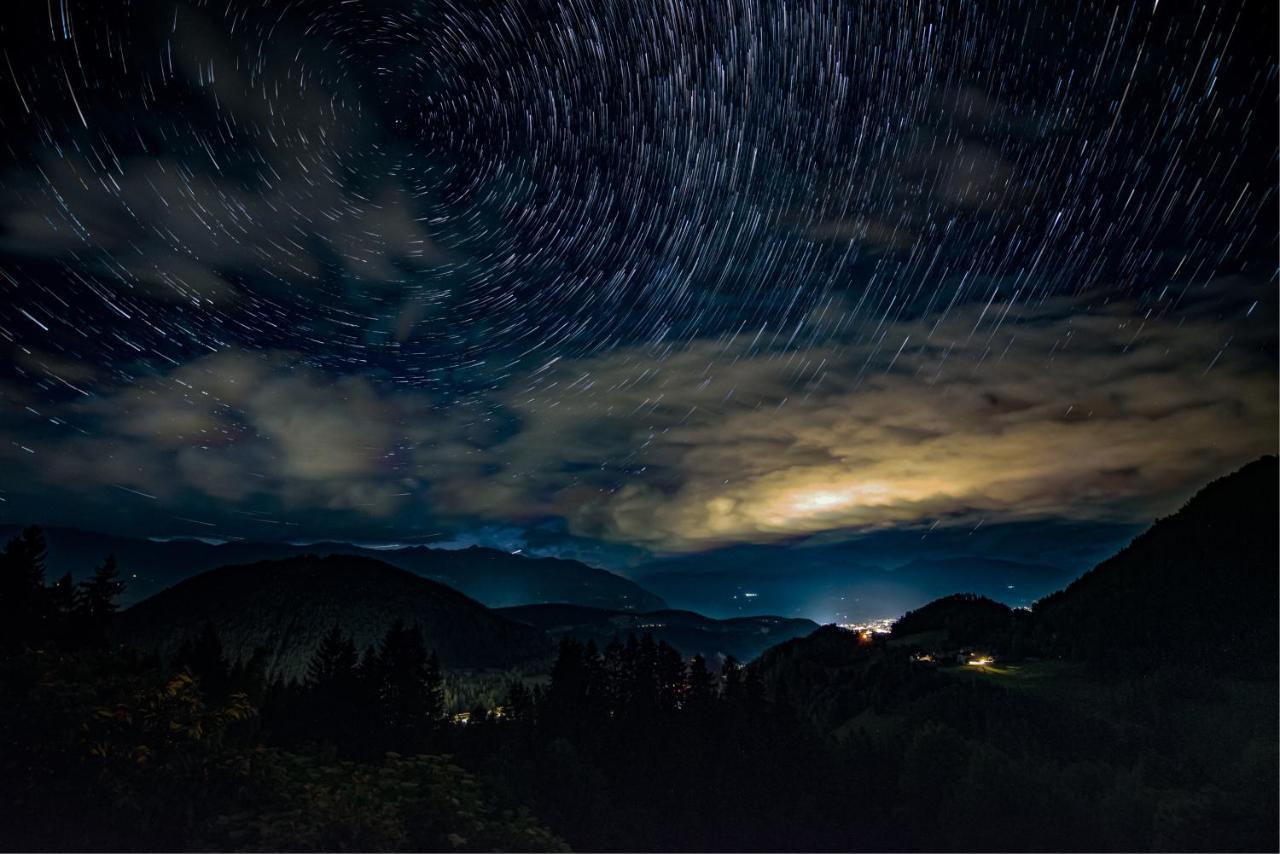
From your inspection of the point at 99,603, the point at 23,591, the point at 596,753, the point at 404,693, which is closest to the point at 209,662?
the point at 404,693

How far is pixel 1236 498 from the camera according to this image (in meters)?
165

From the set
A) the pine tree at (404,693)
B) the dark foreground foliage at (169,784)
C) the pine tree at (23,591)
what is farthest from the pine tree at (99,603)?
the dark foreground foliage at (169,784)

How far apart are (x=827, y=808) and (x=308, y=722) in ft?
98.5

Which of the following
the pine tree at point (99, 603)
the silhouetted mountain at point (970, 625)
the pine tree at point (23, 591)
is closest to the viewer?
the pine tree at point (23, 591)

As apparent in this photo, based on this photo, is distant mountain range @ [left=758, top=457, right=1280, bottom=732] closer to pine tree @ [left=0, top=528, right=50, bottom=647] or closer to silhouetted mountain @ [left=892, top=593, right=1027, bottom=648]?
silhouetted mountain @ [left=892, top=593, right=1027, bottom=648]

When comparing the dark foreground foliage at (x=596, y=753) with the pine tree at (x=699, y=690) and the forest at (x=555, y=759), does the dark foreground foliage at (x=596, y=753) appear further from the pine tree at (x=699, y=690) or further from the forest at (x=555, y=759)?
the pine tree at (x=699, y=690)

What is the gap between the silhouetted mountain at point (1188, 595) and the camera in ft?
405

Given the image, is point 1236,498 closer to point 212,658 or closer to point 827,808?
point 827,808

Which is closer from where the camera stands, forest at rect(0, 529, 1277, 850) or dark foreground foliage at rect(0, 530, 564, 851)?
dark foreground foliage at rect(0, 530, 564, 851)

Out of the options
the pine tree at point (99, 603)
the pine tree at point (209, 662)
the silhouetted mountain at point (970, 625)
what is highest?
the silhouetted mountain at point (970, 625)

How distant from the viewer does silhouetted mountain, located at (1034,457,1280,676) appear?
405ft

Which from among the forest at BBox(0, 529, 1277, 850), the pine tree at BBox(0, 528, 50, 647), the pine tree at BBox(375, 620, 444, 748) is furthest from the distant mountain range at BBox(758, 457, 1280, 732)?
the pine tree at BBox(0, 528, 50, 647)

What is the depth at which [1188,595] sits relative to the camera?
5674 inches

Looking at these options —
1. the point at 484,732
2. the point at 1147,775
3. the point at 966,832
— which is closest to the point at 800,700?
the point at 1147,775
